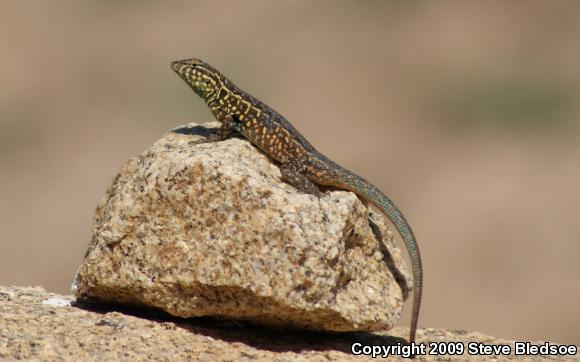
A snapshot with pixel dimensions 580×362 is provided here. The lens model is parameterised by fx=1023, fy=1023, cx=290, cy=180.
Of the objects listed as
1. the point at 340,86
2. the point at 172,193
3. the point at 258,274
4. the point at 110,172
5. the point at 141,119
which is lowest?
the point at 258,274

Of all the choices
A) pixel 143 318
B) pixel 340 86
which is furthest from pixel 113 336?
pixel 340 86

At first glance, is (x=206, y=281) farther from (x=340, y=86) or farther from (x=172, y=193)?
(x=340, y=86)

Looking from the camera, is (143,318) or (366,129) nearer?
Answer: (143,318)

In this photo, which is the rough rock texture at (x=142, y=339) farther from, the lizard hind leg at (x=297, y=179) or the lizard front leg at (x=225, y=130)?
the lizard front leg at (x=225, y=130)

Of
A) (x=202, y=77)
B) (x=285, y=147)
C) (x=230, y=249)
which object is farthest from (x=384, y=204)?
(x=202, y=77)

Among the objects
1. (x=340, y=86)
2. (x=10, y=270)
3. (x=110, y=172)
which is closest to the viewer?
(x=10, y=270)

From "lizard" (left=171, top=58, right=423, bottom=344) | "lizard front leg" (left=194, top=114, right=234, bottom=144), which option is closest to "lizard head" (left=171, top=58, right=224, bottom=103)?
"lizard" (left=171, top=58, right=423, bottom=344)

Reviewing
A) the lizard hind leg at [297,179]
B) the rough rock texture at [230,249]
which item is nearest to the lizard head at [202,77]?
the lizard hind leg at [297,179]
